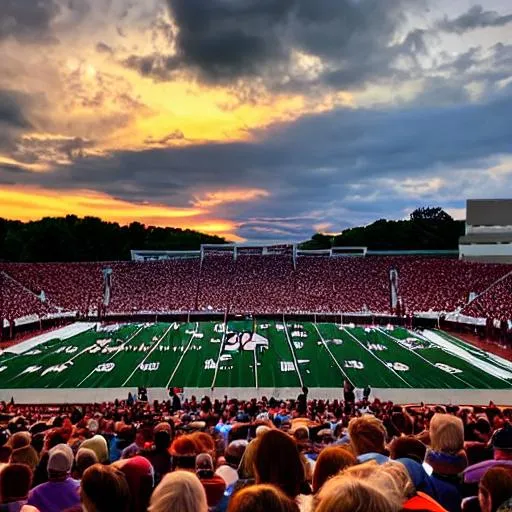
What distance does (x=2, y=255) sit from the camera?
3214 inches

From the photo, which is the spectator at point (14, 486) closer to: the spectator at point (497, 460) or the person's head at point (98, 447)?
the person's head at point (98, 447)

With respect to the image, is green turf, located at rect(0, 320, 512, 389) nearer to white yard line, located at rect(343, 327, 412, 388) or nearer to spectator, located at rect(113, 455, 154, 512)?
white yard line, located at rect(343, 327, 412, 388)

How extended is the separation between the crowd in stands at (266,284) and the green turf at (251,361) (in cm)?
958

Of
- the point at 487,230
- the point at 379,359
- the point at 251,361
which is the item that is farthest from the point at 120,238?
the point at 379,359

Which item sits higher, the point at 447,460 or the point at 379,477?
the point at 379,477

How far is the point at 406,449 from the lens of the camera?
14.4 feet

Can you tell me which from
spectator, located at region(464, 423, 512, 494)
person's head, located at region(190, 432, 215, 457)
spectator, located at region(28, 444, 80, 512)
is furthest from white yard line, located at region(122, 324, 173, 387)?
spectator, located at region(464, 423, 512, 494)

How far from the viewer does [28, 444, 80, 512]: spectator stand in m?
3.85

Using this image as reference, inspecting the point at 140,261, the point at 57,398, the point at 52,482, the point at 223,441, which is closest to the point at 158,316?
the point at 140,261

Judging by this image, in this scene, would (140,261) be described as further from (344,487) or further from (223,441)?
(344,487)

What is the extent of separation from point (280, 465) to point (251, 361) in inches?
910

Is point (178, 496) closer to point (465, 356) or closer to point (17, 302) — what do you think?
point (465, 356)

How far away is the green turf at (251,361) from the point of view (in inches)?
883

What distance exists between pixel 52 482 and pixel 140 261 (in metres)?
52.3
